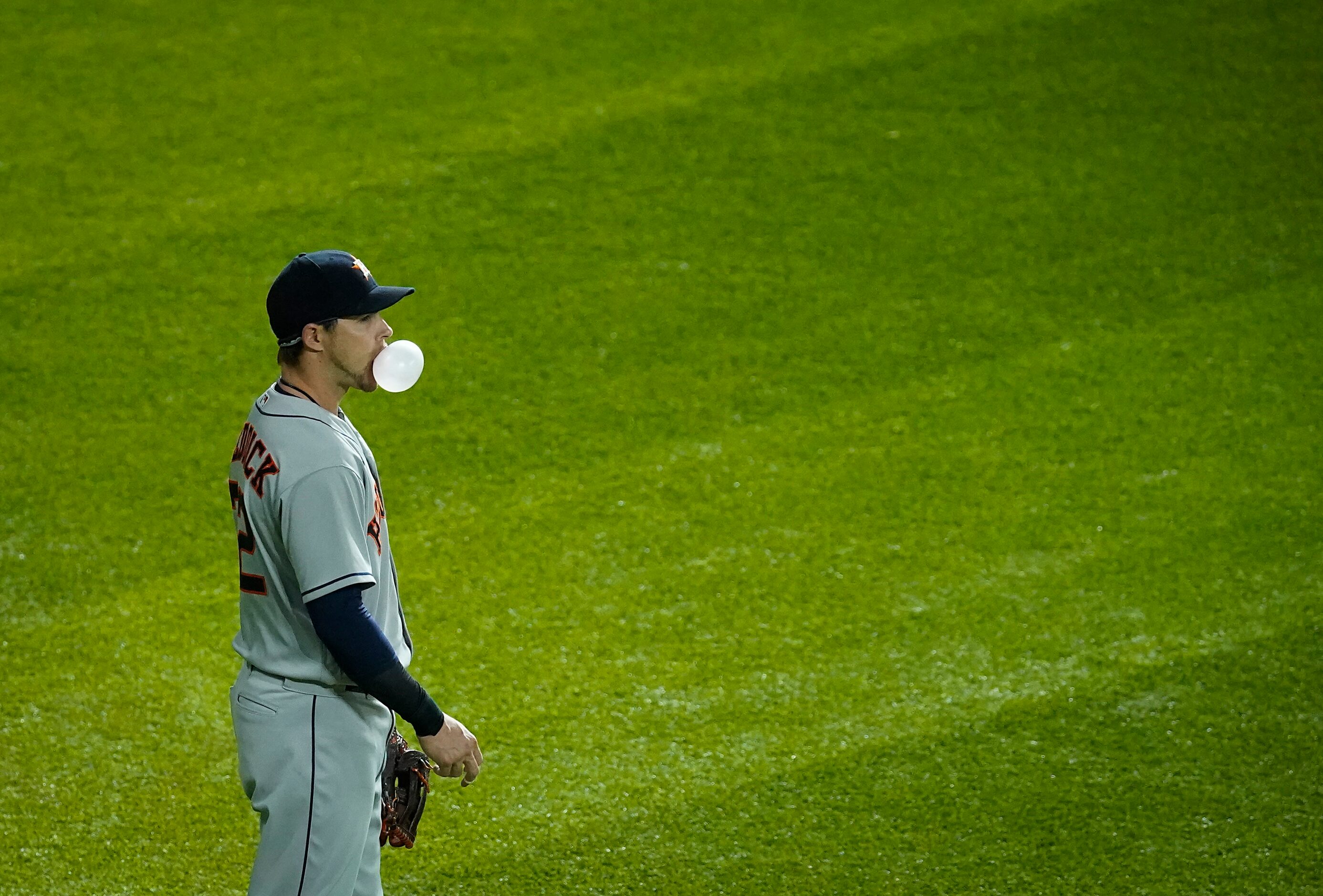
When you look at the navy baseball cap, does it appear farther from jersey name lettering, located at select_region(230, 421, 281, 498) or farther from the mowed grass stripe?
the mowed grass stripe

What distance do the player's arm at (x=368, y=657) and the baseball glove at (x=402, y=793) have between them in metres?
0.28

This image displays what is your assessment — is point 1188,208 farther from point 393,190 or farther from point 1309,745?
point 393,190

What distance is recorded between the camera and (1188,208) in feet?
17.2

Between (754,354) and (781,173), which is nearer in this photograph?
(754,354)

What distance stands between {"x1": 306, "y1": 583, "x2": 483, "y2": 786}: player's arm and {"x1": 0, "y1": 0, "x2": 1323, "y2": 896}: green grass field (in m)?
1.01

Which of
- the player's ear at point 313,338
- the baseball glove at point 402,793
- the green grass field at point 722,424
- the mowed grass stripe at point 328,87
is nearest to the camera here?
the player's ear at point 313,338

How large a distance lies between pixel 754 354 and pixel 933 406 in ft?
2.12

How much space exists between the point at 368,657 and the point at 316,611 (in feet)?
0.35

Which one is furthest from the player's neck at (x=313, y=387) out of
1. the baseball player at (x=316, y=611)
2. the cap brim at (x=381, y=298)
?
the cap brim at (x=381, y=298)

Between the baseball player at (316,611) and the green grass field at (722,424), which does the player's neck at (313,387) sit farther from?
the green grass field at (722,424)

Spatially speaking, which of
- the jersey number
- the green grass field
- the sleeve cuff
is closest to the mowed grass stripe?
the green grass field

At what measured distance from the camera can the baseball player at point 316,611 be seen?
202cm

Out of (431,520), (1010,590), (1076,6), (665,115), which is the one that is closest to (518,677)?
(431,520)

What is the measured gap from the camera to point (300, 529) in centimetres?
201
